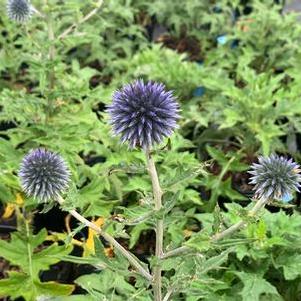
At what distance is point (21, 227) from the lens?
194 cm

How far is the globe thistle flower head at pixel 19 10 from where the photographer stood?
200 cm

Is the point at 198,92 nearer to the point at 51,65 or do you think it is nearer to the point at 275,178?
the point at 51,65

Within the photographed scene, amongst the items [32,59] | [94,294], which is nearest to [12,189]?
[32,59]

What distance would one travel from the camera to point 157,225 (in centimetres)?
119

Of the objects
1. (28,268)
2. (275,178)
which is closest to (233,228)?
(275,178)

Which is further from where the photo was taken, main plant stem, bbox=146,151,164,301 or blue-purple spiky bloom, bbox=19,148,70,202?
blue-purple spiky bloom, bbox=19,148,70,202

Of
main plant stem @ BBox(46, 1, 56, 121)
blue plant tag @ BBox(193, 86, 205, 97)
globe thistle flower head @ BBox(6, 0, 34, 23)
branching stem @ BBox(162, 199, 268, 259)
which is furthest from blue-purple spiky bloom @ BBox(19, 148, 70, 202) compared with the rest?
blue plant tag @ BBox(193, 86, 205, 97)

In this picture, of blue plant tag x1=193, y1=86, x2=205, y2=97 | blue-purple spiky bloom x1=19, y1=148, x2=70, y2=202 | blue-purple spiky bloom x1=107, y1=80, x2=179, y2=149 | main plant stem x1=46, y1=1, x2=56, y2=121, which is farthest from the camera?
blue plant tag x1=193, y1=86, x2=205, y2=97

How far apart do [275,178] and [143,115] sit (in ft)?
0.96

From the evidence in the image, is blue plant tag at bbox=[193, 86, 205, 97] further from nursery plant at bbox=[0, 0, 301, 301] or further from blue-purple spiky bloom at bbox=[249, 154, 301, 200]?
blue-purple spiky bloom at bbox=[249, 154, 301, 200]

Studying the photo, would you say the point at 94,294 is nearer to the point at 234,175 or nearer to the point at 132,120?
the point at 132,120

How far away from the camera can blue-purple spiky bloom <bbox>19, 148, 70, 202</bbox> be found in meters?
1.25

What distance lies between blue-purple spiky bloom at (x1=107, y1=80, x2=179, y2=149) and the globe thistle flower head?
38.5 inches

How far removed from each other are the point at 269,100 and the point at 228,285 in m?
0.93
